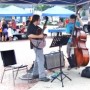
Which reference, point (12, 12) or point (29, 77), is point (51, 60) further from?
point (12, 12)

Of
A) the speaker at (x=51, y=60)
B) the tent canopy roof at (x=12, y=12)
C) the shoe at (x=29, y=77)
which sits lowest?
the shoe at (x=29, y=77)

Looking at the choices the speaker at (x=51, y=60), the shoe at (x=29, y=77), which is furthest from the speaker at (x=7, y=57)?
the speaker at (x=51, y=60)

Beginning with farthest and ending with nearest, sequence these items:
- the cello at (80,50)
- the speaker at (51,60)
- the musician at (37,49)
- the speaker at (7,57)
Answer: the speaker at (51,60) → the cello at (80,50) → the speaker at (7,57) → the musician at (37,49)

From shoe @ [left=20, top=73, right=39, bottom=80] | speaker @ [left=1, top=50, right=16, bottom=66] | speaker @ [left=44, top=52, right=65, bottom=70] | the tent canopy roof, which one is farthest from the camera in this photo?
the tent canopy roof

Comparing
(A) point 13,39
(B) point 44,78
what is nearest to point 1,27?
(A) point 13,39

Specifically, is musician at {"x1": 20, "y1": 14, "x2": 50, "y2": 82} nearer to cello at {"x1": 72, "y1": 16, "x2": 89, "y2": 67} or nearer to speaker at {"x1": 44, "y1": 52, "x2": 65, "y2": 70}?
speaker at {"x1": 44, "y1": 52, "x2": 65, "y2": 70}

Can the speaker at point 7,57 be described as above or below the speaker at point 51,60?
above

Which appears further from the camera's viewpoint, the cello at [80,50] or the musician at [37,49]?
the cello at [80,50]

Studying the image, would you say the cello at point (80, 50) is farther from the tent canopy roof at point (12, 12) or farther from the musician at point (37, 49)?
the tent canopy roof at point (12, 12)

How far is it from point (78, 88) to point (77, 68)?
2409 millimetres

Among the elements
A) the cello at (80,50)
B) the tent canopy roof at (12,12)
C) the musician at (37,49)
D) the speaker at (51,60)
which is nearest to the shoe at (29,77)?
the musician at (37,49)

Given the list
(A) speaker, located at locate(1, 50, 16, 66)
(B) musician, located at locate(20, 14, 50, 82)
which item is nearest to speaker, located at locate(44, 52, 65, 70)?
(B) musician, located at locate(20, 14, 50, 82)

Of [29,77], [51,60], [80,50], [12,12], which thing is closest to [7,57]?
[29,77]

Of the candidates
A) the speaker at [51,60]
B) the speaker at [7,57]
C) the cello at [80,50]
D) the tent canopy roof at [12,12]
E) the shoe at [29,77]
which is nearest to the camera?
the speaker at [7,57]
